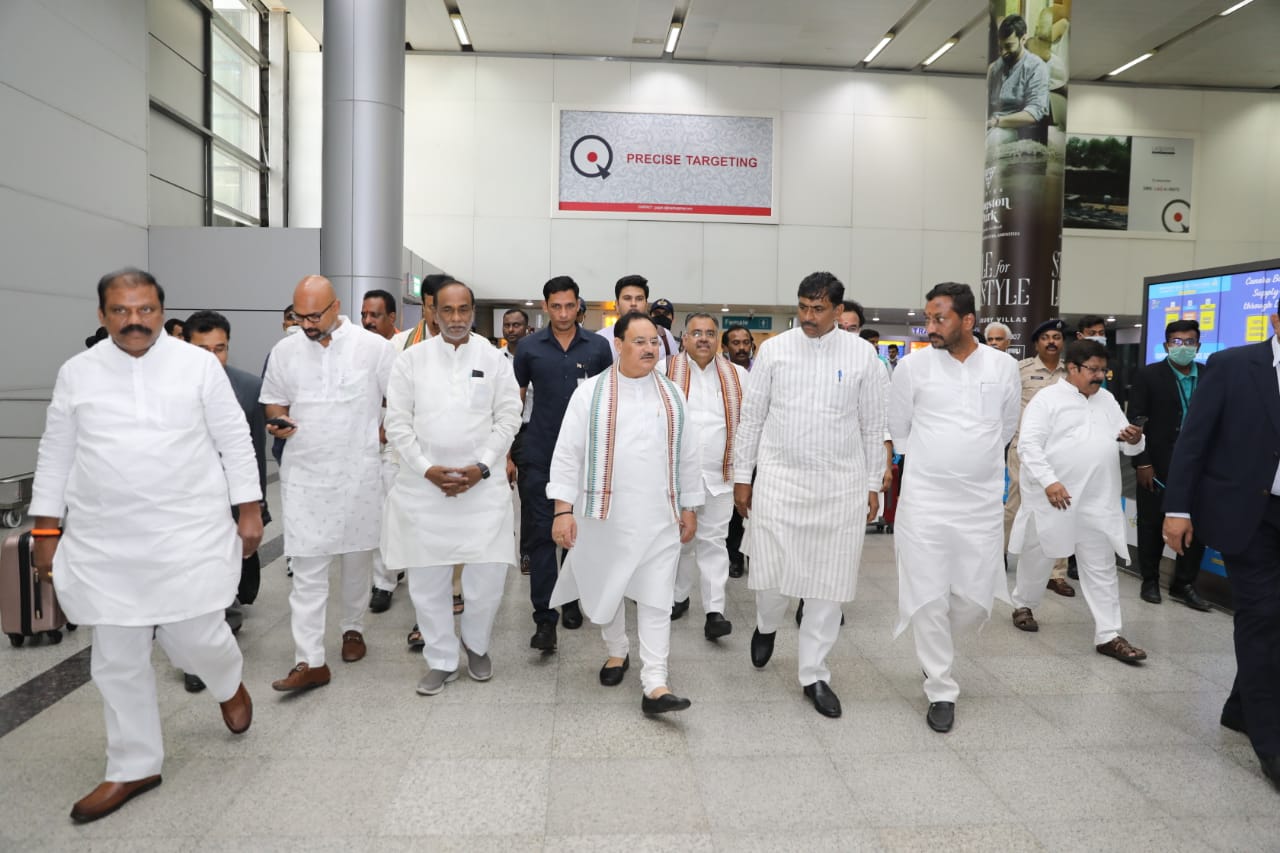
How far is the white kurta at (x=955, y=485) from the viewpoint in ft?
11.9

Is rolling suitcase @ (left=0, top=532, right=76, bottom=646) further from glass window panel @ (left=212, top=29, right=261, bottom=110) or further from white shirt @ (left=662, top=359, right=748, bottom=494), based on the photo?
glass window panel @ (left=212, top=29, right=261, bottom=110)

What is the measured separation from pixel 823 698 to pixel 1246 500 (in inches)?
68.5

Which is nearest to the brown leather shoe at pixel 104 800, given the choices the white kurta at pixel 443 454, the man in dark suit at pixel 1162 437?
the white kurta at pixel 443 454

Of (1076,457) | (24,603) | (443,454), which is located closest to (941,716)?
(1076,457)

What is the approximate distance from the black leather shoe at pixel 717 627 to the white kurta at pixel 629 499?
1.08 m

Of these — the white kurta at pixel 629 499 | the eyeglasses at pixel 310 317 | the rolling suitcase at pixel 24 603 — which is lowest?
the rolling suitcase at pixel 24 603

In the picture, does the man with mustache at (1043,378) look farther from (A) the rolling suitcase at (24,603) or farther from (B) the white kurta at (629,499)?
(A) the rolling suitcase at (24,603)

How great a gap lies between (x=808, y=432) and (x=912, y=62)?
1366cm

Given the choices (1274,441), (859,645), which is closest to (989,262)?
(859,645)

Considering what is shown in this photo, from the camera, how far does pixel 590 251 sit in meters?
15.2

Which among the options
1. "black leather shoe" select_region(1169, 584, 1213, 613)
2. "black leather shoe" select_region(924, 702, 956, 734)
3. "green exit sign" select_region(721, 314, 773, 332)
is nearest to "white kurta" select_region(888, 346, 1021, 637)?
"black leather shoe" select_region(924, 702, 956, 734)

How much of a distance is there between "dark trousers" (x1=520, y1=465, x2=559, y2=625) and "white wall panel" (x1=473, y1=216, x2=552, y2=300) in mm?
10953

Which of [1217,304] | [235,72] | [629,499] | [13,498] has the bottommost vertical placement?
[13,498]

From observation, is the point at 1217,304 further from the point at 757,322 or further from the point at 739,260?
the point at 757,322
